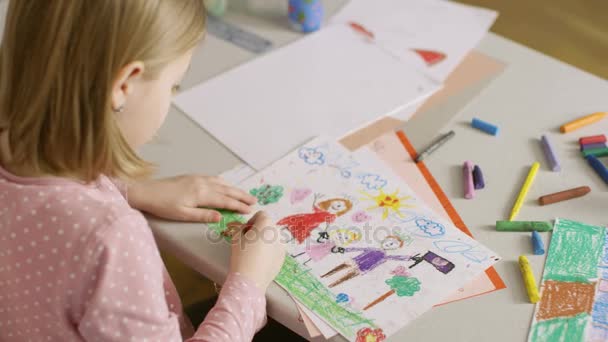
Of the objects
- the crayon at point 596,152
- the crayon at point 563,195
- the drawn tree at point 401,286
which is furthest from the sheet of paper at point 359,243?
the crayon at point 596,152

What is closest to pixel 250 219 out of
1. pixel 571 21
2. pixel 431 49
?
pixel 431 49

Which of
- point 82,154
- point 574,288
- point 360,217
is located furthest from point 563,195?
point 82,154

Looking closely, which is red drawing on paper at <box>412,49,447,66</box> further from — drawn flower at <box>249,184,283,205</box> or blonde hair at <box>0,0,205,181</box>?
blonde hair at <box>0,0,205,181</box>

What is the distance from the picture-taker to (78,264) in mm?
685

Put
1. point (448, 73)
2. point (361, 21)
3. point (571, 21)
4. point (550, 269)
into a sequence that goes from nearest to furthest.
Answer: point (550, 269) → point (448, 73) → point (361, 21) → point (571, 21)

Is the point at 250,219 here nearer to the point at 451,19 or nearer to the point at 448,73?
the point at 448,73

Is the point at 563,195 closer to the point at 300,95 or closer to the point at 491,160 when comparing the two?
the point at 491,160

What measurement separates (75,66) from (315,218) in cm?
37

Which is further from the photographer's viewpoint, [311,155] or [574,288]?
[311,155]

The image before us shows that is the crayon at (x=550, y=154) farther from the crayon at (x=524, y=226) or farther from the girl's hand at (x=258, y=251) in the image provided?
the girl's hand at (x=258, y=251)

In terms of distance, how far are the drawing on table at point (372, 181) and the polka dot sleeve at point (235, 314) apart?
23 cm

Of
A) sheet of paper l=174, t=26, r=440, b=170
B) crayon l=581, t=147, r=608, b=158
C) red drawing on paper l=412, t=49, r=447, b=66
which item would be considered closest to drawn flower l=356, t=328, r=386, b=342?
sheet of paper l=174, t=26, r=440, b=170

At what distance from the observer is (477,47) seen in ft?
3.96

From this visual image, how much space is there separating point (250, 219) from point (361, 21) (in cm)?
54
